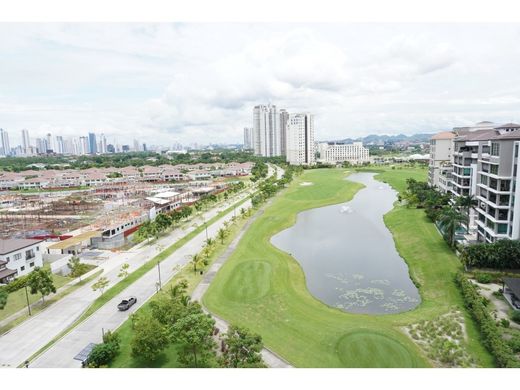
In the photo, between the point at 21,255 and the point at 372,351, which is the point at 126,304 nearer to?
the point at 21,255

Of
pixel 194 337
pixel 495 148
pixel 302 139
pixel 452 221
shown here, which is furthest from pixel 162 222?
pixel 302 139

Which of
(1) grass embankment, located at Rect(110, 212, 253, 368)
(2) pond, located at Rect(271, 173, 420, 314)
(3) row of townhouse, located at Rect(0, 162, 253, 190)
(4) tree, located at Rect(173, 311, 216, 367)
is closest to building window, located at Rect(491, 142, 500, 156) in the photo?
(2) pond, located at Rect(271, 173, 420, 314)

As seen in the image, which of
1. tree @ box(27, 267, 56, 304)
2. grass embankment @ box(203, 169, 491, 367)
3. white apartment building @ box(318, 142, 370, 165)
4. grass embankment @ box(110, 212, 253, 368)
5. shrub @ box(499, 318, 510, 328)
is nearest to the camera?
grass embankment @ box(110, 212, 253, 368)

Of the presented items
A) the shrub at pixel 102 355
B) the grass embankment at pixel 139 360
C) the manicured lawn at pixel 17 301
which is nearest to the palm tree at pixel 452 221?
the grass embankment at pixel 139 360

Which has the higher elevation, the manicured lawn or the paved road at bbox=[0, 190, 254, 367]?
the manicured lawn

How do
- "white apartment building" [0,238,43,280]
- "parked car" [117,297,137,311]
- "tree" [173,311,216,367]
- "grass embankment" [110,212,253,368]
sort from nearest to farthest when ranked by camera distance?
"tree" [173,311,216,367] < "grass embankment" [110,212,253,368] < "parked car" [117,297,137,311] < "white apartment building" [0,238,43,280]

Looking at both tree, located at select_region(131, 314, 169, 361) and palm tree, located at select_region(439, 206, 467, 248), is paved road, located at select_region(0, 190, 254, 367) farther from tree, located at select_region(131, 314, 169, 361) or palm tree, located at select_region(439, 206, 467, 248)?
palm tree, located at select_region(439, 206, 467, 248)
